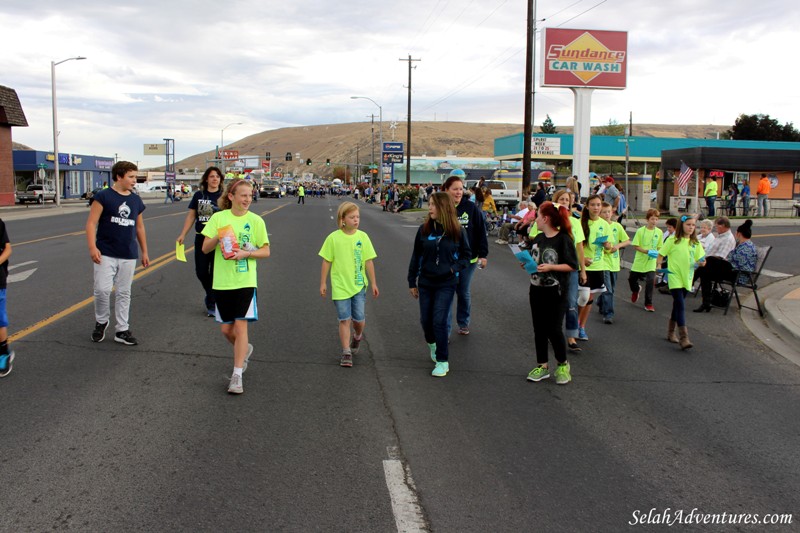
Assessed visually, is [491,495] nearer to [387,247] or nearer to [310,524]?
[310,524]

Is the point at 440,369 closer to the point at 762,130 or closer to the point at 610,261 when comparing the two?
the point at 610,261

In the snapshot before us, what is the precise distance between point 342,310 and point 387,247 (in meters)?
12.4

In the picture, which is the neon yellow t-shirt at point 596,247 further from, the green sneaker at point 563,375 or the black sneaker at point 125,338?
the black sneaker at point 125,338

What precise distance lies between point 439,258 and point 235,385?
214 cm

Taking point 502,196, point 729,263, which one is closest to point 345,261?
point 729,263

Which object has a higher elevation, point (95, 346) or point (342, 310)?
point (342, 310)

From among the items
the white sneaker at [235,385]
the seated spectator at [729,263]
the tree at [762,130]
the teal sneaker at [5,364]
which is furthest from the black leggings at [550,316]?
the tree at [762,130]

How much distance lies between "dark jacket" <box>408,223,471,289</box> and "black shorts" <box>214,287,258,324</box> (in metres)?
1.55

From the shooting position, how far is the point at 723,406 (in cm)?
605

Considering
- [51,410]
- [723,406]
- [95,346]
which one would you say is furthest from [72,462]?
[723,406]

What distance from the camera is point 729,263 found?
34.7 ft

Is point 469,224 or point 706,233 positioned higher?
point 469,224

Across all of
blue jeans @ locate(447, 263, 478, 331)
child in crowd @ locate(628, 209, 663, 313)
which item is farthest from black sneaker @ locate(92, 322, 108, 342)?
child in crowd @ locate(628, 209, 663, 313)

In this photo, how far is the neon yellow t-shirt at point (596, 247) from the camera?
849 centimetres
